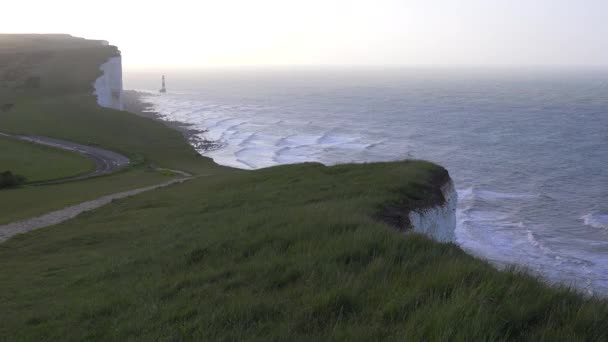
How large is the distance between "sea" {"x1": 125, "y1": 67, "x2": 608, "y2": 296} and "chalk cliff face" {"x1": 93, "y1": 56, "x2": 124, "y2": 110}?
11948 millimetres

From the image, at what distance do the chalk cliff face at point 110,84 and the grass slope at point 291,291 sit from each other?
7854 centimetres

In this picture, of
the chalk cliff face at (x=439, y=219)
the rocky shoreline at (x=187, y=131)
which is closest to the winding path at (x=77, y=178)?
the chalk cliff face at (x=439, y=219)

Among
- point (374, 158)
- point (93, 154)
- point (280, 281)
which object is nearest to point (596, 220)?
point (374, 158)

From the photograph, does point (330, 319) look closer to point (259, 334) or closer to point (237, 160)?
point (259, 334)

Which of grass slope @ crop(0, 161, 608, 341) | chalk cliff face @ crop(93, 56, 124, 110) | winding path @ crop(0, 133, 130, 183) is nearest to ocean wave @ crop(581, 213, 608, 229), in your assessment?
grass slope @ crop(0, 161, 608, 341)

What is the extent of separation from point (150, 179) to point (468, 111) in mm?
75849

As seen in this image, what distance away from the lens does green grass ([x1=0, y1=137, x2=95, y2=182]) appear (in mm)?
41000

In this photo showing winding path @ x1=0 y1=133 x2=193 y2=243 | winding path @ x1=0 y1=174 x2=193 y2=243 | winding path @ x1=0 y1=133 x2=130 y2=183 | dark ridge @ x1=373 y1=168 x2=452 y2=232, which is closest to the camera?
dark ridge @ x1=373 y1=168 x2=452 y2=232

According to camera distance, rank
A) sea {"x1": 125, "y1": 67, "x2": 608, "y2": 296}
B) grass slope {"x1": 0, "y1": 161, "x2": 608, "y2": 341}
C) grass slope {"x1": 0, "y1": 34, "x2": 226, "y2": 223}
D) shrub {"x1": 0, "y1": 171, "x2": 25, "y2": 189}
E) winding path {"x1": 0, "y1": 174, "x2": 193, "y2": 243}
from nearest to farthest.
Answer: grass slope {"x1": 0, "y1": 161, "x2": 608, "y2": 341} → winding path {"x1": 0, "y1": 174, "x2": 193, "y2": 243} → sea {"x1": 125, "y1": 67, "x2": 608, "y2": 296} → grass slope {"x1": 0, "y1": 34, "x2": 226, "y2": 223} → shrub {"x1": 0, "y1": 171, "x2": 25, "y2": 189}

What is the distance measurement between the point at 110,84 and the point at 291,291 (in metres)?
94.7

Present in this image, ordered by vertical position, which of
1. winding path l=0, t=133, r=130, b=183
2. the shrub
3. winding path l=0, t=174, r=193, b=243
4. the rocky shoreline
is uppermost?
winding path l=0, t=174, r=193, b=243

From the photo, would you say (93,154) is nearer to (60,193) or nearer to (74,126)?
(74,126)

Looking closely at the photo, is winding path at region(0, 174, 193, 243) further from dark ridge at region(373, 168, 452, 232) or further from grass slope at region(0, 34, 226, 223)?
dark ridge at region(373, 168, 452, 232)

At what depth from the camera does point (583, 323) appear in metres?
5.30
